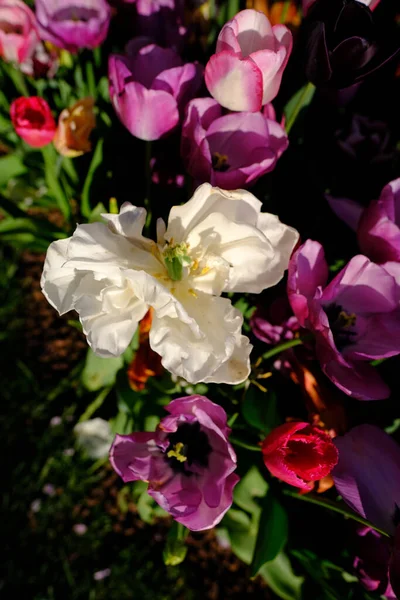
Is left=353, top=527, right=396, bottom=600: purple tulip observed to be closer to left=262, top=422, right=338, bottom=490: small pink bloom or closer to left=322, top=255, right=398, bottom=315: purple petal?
left=262, top=422, right=338, bottom=490: small pink bloom

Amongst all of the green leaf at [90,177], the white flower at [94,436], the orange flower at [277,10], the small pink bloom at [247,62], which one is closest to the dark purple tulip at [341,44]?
the small pink bloom at [247,62]

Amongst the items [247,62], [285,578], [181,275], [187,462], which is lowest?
[285,578]

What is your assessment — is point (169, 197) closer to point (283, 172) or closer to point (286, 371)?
point (283, 172)

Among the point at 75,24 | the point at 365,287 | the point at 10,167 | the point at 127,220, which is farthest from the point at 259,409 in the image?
the point at 10,167

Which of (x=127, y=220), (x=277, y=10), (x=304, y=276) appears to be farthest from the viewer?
(x=277, y=10)

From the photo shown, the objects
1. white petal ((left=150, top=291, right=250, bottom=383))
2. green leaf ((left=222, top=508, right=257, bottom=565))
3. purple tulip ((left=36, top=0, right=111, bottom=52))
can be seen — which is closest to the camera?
white petal ((left=150, top=291, right=250, bottom=383))

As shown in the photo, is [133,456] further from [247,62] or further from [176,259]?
[247,62]

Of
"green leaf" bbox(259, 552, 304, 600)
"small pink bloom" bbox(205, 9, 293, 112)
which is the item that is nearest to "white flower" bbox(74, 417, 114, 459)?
"green leaf" bbox(259, 552, 304, 600)
